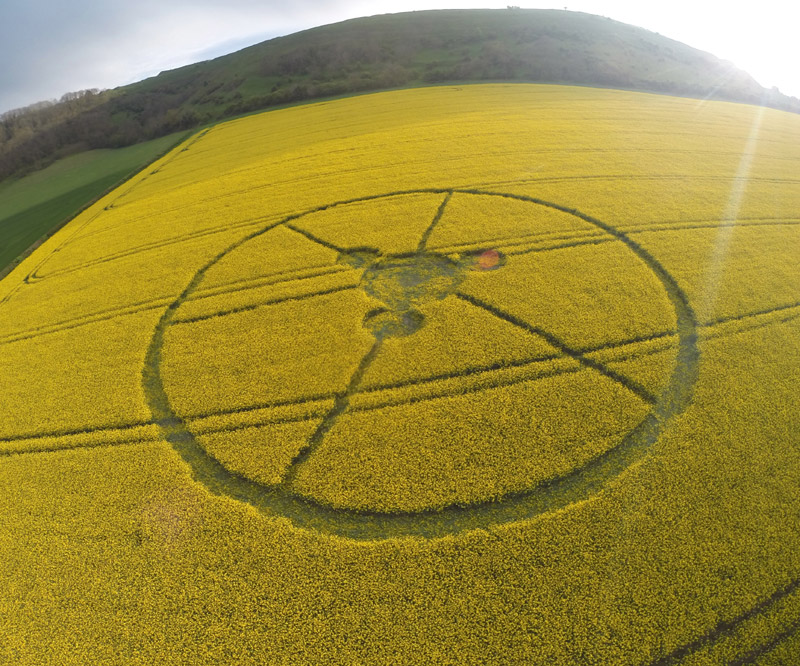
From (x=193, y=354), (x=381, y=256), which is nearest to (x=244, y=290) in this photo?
(x=193, y=354)

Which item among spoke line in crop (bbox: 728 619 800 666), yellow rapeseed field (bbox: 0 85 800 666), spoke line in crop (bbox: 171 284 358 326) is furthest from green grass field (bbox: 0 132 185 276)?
spoke line in crop (bbox: 728 619 800 666)

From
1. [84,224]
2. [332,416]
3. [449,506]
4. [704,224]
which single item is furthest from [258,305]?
[84,224]

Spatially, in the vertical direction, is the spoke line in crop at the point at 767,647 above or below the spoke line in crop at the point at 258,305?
below

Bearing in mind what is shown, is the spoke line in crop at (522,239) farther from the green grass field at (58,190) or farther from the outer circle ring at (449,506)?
the green grass field at (58,190)

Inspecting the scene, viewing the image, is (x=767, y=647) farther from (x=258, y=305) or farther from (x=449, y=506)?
(x=258, y=305)

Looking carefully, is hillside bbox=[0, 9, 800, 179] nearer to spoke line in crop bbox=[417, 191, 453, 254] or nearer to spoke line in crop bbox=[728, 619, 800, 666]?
spoke line in crop bbox=[417, 191, 453, 254]

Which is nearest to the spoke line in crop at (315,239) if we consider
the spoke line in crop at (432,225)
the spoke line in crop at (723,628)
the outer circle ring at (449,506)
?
the spoke line in crop at (432,225)

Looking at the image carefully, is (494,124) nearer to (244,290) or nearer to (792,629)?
(244,290)
